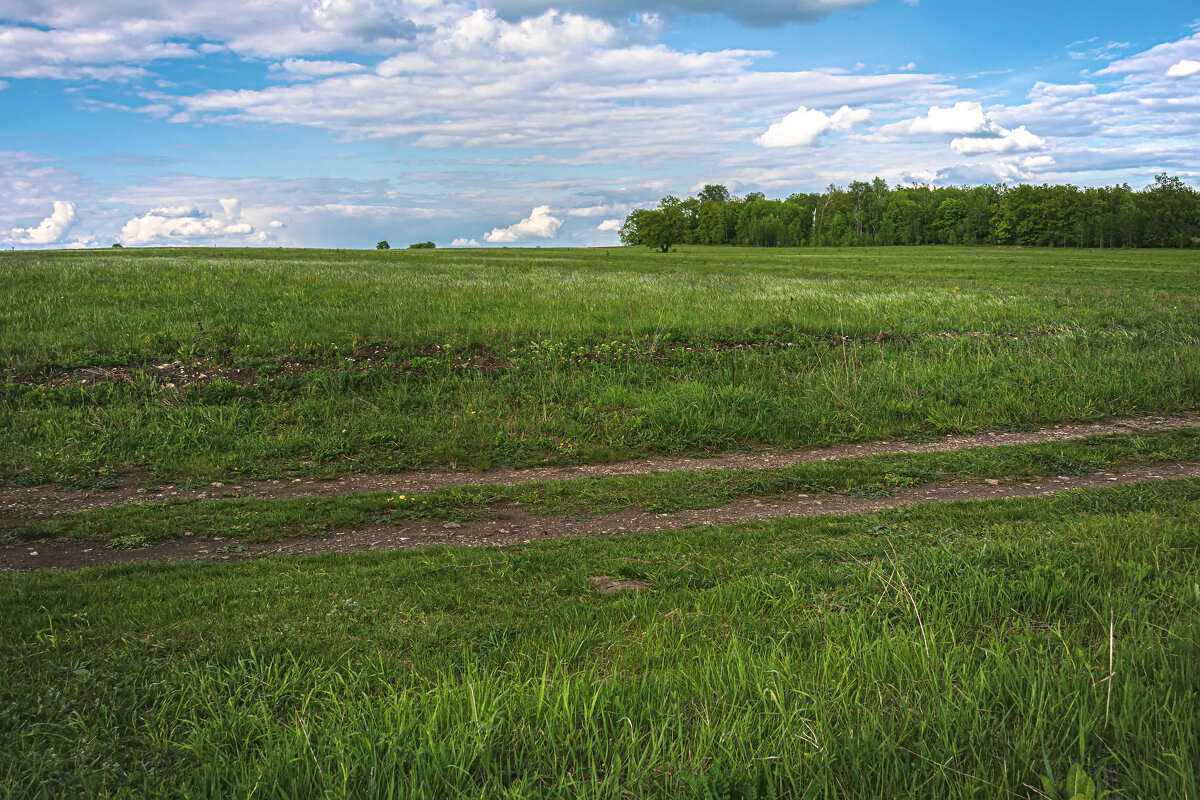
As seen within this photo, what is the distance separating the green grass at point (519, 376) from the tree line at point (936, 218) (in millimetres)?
72555

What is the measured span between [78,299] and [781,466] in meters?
18.2

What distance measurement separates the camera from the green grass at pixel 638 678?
2.57m

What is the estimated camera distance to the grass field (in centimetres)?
268

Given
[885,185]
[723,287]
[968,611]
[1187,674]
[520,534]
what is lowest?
[520,534]

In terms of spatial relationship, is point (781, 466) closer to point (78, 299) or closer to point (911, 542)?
point (911, 542)

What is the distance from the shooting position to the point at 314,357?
14.1 m

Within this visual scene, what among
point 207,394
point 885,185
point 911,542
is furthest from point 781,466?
point 885,185

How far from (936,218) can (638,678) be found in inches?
5290

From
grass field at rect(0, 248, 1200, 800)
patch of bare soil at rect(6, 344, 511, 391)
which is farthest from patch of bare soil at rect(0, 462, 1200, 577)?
patch of bare soil at rect(6, 344, 511, 391)

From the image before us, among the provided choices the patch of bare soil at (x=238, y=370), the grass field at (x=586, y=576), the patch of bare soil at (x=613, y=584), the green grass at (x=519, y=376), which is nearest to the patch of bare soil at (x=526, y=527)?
the grass field at (x=586, y=576)

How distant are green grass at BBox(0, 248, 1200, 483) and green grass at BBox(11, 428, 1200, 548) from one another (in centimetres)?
144

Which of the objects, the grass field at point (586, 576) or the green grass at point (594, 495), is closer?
the grass field at point (586, 576)

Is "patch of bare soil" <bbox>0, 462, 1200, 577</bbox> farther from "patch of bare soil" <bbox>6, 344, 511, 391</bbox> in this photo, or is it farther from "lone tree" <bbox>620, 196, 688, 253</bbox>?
"lone tree" <bbox>620, 196, 688, 253</bbox>

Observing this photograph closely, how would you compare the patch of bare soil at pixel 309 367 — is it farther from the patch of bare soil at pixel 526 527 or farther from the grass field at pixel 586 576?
the patch of bare soil at pixel 526 527
